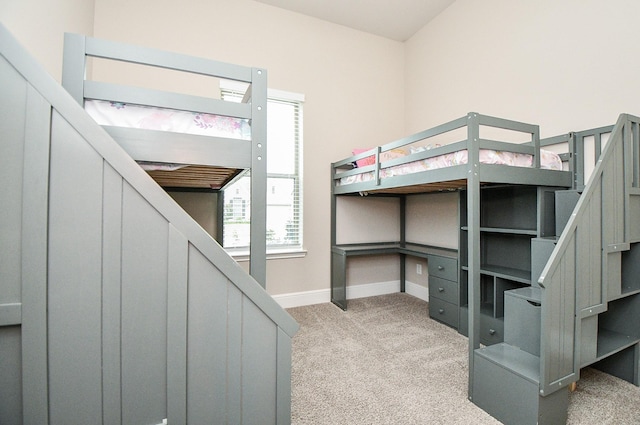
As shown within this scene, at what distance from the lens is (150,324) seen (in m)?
0.85

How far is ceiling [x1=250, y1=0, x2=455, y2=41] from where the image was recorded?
2881mm

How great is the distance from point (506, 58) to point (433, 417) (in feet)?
8.77

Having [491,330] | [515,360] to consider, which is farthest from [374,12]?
[515,360]

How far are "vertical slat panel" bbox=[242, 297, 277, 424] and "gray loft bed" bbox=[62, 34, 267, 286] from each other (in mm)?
382

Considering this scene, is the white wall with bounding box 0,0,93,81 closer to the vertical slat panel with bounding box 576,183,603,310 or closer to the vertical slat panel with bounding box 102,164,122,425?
the vertical slat panel with bounding box 102,164,122,425

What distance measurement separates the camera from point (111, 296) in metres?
0.82

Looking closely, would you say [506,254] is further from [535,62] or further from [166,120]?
[166,120]

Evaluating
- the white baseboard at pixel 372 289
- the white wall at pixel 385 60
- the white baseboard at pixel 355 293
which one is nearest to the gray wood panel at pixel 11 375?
the white wall at pixel 385 60

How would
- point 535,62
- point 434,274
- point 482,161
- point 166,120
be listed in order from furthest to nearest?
point 434,274 → point 535,62 → point 482,161 → point 166,120

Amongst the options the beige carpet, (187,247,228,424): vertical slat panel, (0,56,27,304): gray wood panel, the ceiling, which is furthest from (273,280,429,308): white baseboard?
the ceiling

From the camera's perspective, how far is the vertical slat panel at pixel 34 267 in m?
0.76

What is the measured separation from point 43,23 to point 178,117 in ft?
2.90

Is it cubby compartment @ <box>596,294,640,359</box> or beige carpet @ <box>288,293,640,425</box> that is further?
cubby compartment @ <box>596,294,640,359</box>

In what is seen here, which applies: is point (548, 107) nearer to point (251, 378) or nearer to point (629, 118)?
point (629, 118)
